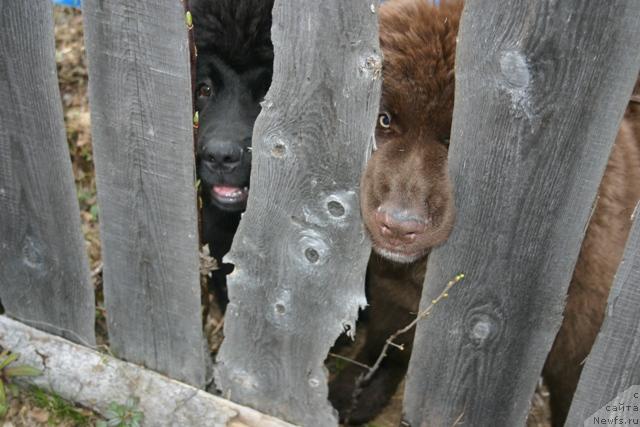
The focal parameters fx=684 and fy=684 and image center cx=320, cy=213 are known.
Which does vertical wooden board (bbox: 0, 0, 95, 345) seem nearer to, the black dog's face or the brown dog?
the black dog's face

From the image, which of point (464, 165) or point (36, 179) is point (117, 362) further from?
point (464, 165)

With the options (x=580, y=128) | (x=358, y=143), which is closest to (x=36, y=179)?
(x=358, y=143)

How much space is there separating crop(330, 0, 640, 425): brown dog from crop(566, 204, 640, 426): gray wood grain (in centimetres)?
31

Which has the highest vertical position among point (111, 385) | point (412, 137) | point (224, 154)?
point (412, 137)

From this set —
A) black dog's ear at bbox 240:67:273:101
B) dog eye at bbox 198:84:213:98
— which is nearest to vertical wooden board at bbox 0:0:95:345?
dog eye at bbox 198:84:213:98

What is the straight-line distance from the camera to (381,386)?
3197 millimetres

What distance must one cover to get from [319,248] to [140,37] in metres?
0.83

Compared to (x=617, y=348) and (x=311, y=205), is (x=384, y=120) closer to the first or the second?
(x=311, y=205)

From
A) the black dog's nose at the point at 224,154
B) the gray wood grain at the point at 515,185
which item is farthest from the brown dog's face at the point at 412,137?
the black dog's nose at the point at 224,154

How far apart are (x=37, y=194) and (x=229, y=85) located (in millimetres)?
840

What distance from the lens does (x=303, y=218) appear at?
2.13 meters

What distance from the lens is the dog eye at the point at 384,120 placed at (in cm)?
226

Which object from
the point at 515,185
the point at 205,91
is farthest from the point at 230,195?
the point at 515,185

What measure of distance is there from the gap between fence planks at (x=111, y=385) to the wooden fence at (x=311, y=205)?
0.01 m
